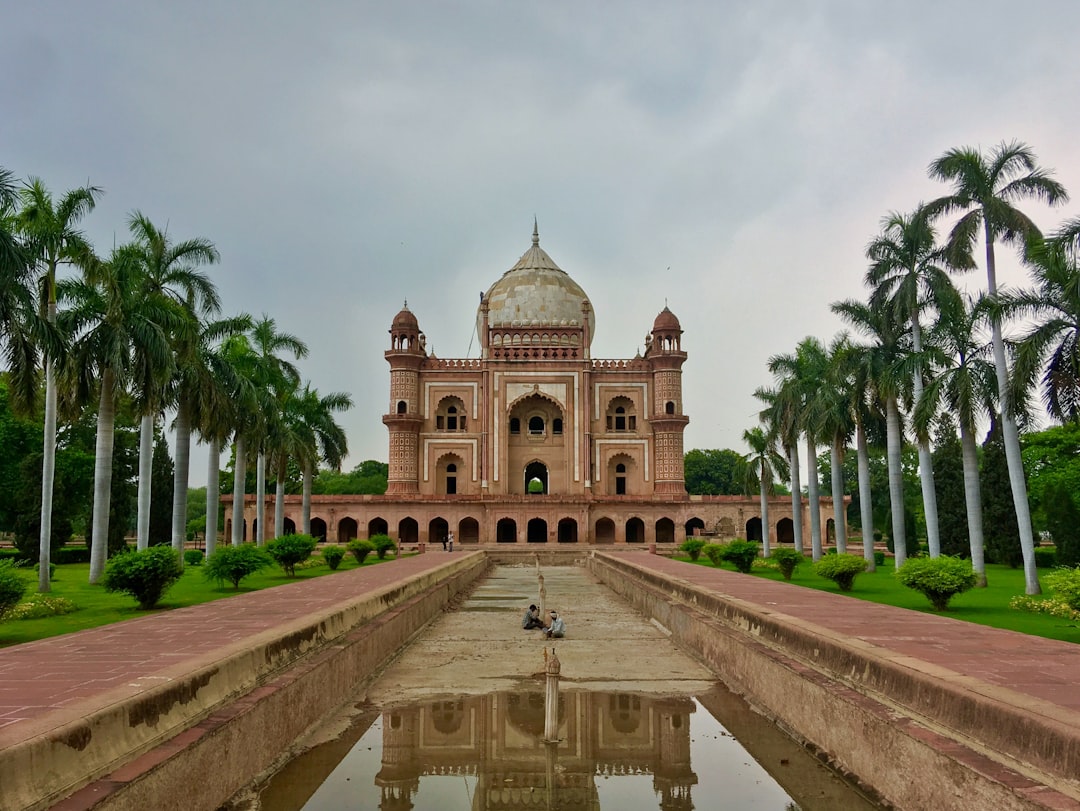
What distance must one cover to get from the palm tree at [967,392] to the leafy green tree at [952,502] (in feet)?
35.2

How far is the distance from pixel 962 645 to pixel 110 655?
19.8ft

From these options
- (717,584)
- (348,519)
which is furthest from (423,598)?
(348,519)

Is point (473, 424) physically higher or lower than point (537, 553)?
higher

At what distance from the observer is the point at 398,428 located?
39.5 m

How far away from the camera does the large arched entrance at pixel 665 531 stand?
3894 cm

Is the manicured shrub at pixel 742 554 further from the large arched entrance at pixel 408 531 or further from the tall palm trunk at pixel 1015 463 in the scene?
the large arched entrance at pixel 408 531

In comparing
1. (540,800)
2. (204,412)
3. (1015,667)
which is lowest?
(540,800)

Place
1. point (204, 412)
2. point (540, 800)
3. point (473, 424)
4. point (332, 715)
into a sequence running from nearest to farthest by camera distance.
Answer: point (540, 800)
point (332, 715)
point (204, 412)
point (473, 424)

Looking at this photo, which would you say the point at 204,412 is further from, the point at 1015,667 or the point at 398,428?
the point at 398,428

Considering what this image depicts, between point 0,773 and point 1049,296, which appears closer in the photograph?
point 0,773

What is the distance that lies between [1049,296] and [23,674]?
49.4 ft

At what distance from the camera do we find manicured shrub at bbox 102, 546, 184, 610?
36.7 ft

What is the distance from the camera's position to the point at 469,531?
38375 millimetres

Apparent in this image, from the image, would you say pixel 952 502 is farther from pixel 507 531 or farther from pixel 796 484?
pixel 507 531
